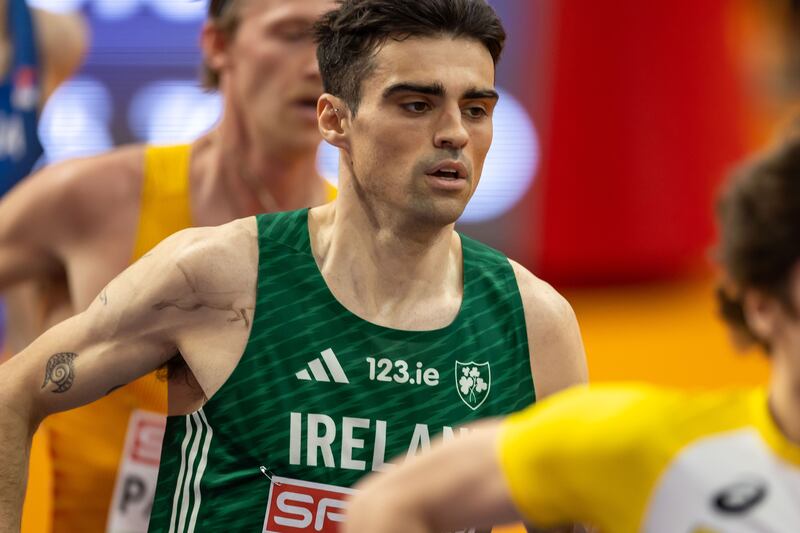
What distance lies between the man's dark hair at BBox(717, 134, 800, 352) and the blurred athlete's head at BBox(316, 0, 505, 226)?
829 mm

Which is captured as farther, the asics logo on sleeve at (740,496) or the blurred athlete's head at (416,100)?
the blurred athlete's head at (416,100)

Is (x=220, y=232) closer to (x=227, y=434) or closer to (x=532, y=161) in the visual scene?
(x=227, y=434)

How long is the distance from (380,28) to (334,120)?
23cm

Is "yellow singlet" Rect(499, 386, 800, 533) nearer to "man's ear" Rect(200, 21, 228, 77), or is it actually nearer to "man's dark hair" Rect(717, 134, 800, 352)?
"man's dark hair" Rect(717, 134, 800, 352)

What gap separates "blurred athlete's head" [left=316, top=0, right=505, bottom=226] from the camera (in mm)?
2861

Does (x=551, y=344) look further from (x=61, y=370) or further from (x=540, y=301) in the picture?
(x=61, y=370)

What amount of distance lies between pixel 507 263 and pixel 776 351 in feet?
3.41

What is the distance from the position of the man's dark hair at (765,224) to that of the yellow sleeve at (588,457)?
20cm

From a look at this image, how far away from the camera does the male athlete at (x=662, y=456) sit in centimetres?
202

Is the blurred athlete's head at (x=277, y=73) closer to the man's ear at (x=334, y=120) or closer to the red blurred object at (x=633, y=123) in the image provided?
the man's ear at (x=334, y=120)

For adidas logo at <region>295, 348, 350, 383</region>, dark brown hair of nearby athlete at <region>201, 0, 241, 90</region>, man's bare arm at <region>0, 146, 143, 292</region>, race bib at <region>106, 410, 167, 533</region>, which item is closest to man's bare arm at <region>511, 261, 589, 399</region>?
adidas logo at <region>295, 348, 350, 383</region>

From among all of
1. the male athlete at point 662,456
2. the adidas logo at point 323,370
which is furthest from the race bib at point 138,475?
the male athlete at point 662,456

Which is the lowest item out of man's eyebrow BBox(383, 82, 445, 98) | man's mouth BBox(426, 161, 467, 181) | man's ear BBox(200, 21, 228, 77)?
man's mouth BBox(426, 161, 467, 181)

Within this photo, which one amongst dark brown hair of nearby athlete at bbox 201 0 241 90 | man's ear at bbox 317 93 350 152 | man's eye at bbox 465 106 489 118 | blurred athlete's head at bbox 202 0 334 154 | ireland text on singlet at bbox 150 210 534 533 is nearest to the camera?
ireland text on singlet at bbox 150 210 534 533
